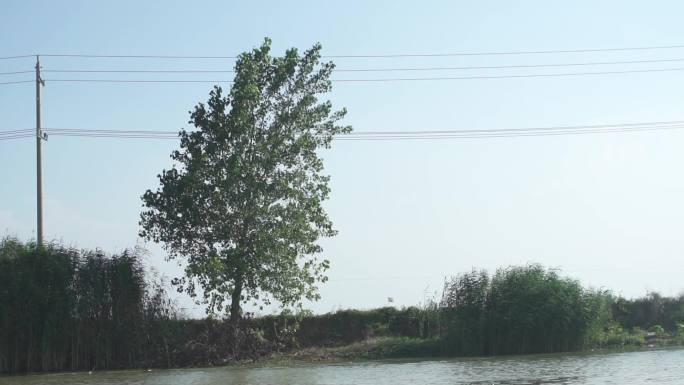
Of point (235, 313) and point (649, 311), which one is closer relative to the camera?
point (235, 313)

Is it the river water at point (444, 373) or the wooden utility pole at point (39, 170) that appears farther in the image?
the wooden utility pole at point (39, 170)

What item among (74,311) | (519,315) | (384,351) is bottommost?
(384,351)

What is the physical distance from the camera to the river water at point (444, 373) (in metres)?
22.6

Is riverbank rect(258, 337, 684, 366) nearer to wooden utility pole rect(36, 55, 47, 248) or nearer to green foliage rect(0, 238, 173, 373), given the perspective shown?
green foliage rect(0, 238, 173, 373)

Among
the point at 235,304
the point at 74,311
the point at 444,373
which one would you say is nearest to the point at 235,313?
the point at 235,304

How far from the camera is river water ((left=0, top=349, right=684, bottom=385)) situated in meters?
22.6

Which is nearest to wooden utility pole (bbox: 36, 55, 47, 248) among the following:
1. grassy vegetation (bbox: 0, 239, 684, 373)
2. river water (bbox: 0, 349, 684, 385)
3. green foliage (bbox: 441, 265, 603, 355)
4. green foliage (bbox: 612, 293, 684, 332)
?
grassy vegetation (bbox: 0, 239, 684, 373)

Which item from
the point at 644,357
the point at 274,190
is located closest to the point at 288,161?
the point at 274,190

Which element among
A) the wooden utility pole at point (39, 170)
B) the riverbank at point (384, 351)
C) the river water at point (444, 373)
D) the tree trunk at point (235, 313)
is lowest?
the river water at point (444, 373)

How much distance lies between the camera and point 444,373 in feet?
82.4

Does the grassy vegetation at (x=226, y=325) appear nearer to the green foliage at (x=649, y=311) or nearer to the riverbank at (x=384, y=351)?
the riverbank at (x=384, y=351)

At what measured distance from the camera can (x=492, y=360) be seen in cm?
2994

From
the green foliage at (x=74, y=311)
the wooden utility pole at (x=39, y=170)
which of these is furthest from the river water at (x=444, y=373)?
the wooden utility pole at (x=39, y=170)

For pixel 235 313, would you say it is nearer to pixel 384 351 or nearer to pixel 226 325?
pixel 226 325
